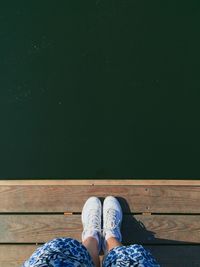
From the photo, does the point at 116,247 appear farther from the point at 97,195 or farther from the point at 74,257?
the point at 97,195

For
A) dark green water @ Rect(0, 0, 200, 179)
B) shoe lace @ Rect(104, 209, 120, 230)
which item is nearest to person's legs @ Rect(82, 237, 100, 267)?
shoe lace @ Rect(104, 209, 120, 230)

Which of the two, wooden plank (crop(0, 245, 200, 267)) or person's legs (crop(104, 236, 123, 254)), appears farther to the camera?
wooden plank (crop(0, 245, 200, 267))

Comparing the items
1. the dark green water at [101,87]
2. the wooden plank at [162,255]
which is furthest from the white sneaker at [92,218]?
the dark green water at [101,87]

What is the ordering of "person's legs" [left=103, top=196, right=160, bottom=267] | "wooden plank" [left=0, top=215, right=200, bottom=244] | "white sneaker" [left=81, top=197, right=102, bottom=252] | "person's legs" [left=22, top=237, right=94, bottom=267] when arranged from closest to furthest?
"person's legs" [left=22, top=237, right=94, bottom=267] → "person's legs" [left=103, top=196, right=160, bottom=267] → "white sneaker" [left=81, top=197, right=102, bottom=252] → "wooden plank" [left=0, top=215, right=200, bottom=244]

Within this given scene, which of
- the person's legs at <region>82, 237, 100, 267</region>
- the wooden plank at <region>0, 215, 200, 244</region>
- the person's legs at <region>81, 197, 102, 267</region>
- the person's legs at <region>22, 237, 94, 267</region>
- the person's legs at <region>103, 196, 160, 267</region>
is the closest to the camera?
the person's legs at <region>22, 237, 94, 267</region>

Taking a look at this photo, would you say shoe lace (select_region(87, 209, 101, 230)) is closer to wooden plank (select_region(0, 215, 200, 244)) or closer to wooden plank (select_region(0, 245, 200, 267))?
wooden plank (select_region(0, 215, 200, 244))

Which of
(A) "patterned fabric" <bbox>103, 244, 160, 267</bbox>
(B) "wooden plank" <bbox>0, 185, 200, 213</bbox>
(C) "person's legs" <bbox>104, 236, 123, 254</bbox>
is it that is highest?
(B) "wooden plank" <bbox>0, 185, 200, 213</bbox>

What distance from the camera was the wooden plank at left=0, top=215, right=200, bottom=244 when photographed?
7.19 ft

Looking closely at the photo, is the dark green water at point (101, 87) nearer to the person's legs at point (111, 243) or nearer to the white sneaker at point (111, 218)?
the white sneaker at point (111, 218)

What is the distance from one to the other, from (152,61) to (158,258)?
4.55 feet

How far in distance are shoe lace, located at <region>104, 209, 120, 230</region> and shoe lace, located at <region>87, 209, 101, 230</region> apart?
0.15 feet

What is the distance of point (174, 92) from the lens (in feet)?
9.58

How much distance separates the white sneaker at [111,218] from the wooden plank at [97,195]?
7 cm

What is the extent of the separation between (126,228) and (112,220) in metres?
0.12
